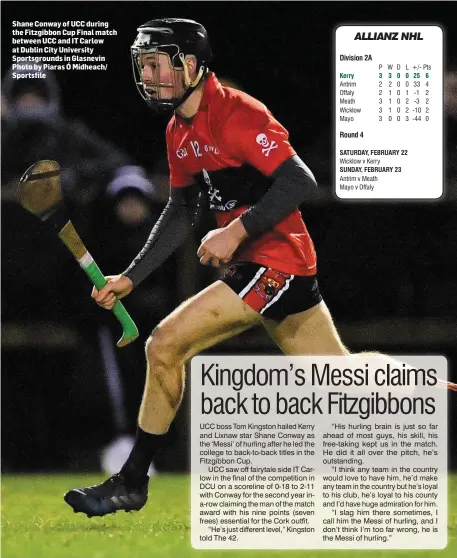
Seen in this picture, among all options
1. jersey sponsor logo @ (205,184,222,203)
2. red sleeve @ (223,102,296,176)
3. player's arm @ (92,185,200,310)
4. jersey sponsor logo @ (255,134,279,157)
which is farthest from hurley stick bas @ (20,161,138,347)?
jersey sponsor logo @ (255,134,279,157)

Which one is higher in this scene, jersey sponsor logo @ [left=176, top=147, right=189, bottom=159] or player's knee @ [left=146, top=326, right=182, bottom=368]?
jersey sponsor logo @ [left=176, top=147, right=189, bottom=159]

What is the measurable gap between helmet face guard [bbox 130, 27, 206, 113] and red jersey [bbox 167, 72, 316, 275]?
0.33 ft

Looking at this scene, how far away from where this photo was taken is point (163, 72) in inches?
221

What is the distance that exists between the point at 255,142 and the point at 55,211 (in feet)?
3.24

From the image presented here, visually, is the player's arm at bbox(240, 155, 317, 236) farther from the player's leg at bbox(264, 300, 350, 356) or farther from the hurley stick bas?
the hurley stick bas

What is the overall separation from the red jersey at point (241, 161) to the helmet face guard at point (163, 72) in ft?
0.33

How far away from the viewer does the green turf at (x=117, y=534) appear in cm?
552

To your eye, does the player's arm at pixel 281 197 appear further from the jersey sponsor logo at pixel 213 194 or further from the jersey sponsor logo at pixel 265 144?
the jersey sponsor logo at pixel 213 194

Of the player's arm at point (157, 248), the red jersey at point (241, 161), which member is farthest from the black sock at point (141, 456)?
the red jersey at point (241, 161)

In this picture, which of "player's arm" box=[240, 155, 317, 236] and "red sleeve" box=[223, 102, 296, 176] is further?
"red sleeve" box=[223, 102, 296, 176]

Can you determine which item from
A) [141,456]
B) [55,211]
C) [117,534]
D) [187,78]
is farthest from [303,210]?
[117,534]

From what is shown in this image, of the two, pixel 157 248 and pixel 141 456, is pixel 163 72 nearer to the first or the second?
pixel 157 248

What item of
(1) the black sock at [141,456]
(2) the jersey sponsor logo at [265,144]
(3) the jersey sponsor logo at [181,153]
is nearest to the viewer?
(2) the jersey sponsor logo at [265,144]

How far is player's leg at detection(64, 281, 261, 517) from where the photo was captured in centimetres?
552
